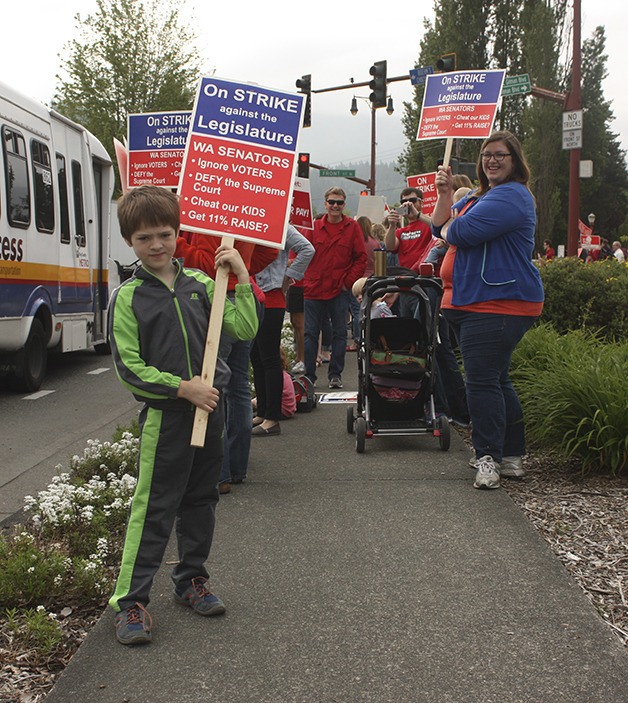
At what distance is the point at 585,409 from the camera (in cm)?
608

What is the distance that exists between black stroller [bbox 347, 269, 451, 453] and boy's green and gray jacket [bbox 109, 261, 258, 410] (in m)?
3.38

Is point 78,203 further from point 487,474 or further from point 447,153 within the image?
point 487,474

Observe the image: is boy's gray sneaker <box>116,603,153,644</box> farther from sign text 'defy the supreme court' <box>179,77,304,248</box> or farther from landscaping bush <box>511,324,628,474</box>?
landscaping bush <box>511,324,628,474</box>

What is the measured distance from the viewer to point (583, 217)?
72875mm

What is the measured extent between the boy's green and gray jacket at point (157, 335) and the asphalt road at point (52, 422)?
2.50 m

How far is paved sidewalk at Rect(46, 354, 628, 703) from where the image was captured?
3.15m

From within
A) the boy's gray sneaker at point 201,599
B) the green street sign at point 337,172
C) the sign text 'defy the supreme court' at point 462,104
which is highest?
the green street sign at point 337,172

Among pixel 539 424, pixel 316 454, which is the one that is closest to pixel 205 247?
pixel 316 454

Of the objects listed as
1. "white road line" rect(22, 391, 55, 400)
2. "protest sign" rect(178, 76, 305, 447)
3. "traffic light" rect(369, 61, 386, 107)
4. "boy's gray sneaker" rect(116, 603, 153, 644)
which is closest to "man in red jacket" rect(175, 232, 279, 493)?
"protest sign" rect(178, 76, 305, 447)

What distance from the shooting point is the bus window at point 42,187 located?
1131 centimetres

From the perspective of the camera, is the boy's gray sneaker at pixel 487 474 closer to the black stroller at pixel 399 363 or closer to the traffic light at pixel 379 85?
the black stroller at pixel 399 363

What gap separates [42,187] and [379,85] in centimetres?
1348

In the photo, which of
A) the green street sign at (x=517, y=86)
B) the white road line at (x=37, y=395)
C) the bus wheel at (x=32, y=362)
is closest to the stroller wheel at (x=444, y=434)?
the white road line at (x=37, y=395)

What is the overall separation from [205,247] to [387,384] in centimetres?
246
